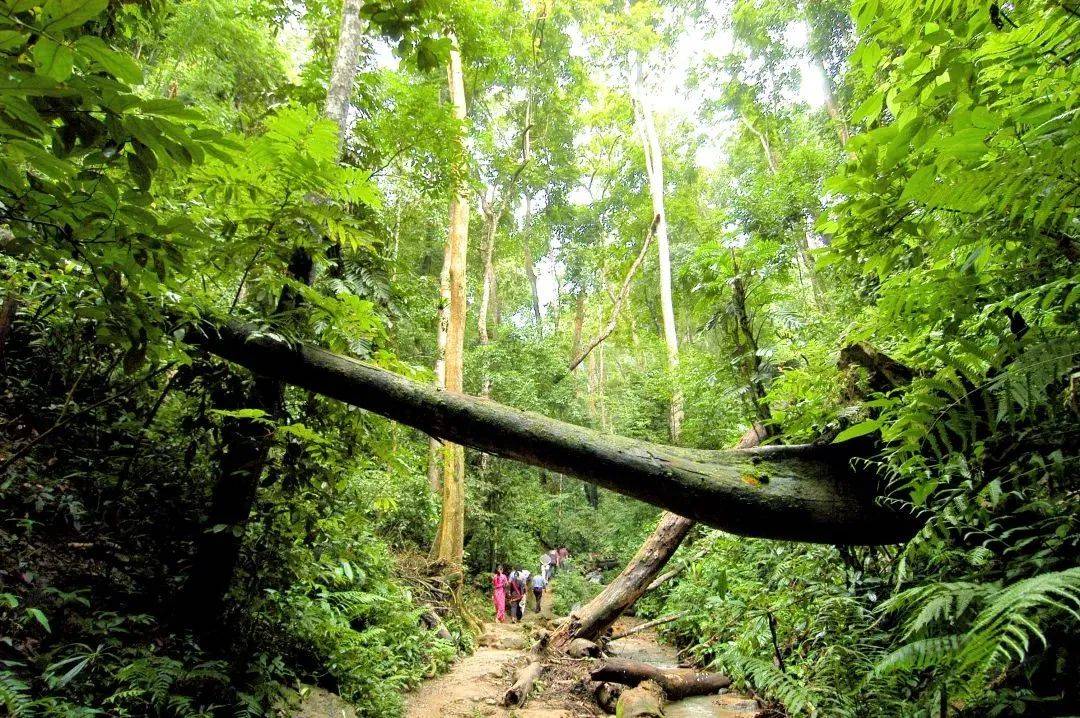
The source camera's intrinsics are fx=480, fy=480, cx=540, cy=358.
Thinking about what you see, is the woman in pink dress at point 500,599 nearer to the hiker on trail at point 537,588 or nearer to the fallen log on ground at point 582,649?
the hiker on trail at point 537,588

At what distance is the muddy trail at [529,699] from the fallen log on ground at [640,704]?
8.8 inches

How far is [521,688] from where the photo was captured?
5871 mm

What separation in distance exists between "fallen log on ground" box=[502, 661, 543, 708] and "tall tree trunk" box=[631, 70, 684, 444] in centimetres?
750

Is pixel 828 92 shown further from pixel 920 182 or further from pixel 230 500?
pixel 230 500

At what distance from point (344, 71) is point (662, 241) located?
13.9 m

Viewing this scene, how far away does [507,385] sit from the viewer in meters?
14.6

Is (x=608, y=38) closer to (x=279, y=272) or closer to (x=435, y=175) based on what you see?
(x=435, y=175)

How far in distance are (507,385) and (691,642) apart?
8384 millimetres

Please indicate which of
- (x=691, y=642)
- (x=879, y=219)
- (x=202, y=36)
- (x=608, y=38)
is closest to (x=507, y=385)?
(x=691, y=642)

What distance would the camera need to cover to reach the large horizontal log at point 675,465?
94.4 inches

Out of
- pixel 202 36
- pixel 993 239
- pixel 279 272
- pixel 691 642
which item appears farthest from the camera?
pixel 202 36

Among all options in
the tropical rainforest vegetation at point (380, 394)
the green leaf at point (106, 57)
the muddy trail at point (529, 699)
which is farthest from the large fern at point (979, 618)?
the muddy trail at point (529, 699)

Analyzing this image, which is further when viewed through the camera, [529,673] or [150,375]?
[529,673]

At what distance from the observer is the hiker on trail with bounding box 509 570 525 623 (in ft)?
37.2
